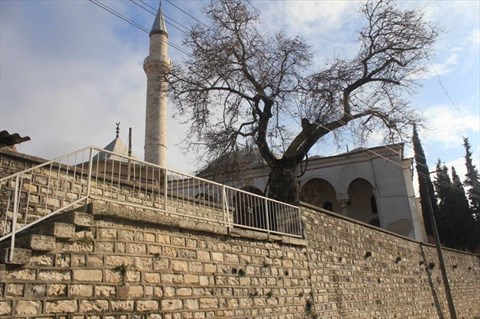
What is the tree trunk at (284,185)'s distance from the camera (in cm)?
1250

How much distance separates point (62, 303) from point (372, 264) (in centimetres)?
1010

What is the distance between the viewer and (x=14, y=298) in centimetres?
438

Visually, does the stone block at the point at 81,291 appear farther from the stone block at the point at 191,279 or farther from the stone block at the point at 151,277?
the stone block at the point at 191,279

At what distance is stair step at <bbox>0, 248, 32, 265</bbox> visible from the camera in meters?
4.38

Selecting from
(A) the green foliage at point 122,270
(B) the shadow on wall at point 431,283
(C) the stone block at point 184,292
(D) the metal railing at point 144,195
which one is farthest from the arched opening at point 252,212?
(B) the shadow on wall at point 431,283

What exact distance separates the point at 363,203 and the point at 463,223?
39.5ft

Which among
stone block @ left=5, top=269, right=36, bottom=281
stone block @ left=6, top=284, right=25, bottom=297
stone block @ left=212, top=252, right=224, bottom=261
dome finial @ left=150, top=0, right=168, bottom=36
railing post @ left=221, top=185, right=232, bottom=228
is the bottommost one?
stone block @ left=6, top=284, right=25, bottom=297

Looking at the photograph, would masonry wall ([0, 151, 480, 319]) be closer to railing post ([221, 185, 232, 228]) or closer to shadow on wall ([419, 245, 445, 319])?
railing post ([221, 185, 232, 228])

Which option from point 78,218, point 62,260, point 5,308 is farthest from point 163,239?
point 5,308

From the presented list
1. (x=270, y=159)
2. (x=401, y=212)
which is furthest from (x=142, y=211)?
(x=401, y=212)

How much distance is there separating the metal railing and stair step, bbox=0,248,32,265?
71.8 inches

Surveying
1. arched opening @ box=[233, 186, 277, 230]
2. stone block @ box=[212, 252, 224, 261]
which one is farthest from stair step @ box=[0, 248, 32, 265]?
arched opening @ box=[233, 186, 277, 230]

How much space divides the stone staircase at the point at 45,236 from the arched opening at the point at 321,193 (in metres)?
25.5

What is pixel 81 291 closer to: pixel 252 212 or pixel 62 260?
pixel 62 260
